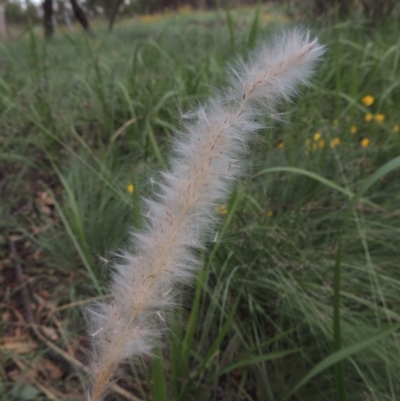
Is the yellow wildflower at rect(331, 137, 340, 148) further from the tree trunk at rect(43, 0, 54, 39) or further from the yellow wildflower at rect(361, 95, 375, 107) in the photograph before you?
the tree trunk at rect(43, 0, 54, 39)

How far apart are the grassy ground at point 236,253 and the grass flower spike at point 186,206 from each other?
14 cm

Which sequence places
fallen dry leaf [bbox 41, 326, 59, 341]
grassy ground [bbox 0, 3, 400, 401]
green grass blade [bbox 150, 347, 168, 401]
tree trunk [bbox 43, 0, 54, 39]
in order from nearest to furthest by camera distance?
green grass blade [bbox 150, 347, 168, 401], grassy ground [bbox 0, 3, 400, 401], fallen dry leaf [bbox 41, 326, 59, 341], tree trunk [bbox 43, 0, 54, 39]

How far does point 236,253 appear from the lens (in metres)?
1.46

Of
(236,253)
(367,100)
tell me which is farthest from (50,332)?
(367,100)

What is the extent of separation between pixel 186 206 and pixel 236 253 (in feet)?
3.24

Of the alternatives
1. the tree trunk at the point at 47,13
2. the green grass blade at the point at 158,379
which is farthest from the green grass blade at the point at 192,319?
the tree trunk at the point at 47,13

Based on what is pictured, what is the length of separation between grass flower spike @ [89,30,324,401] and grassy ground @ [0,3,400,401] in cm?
14

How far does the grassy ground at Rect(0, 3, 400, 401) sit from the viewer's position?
3.97 feet

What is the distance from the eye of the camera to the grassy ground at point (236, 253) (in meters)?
1.21

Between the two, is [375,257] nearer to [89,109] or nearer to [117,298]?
[117,298]

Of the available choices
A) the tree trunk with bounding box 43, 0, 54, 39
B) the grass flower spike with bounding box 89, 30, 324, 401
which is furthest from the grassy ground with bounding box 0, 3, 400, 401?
the tree trunk with bounding box 43, 0, 54, 39

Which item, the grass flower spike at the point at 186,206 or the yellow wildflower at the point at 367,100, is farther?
the yellow wildflower at the point at 367,100

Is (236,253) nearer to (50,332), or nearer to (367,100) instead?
(50,332)

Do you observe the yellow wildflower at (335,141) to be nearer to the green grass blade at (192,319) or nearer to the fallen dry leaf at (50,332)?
the green grass blade at (192,319)
